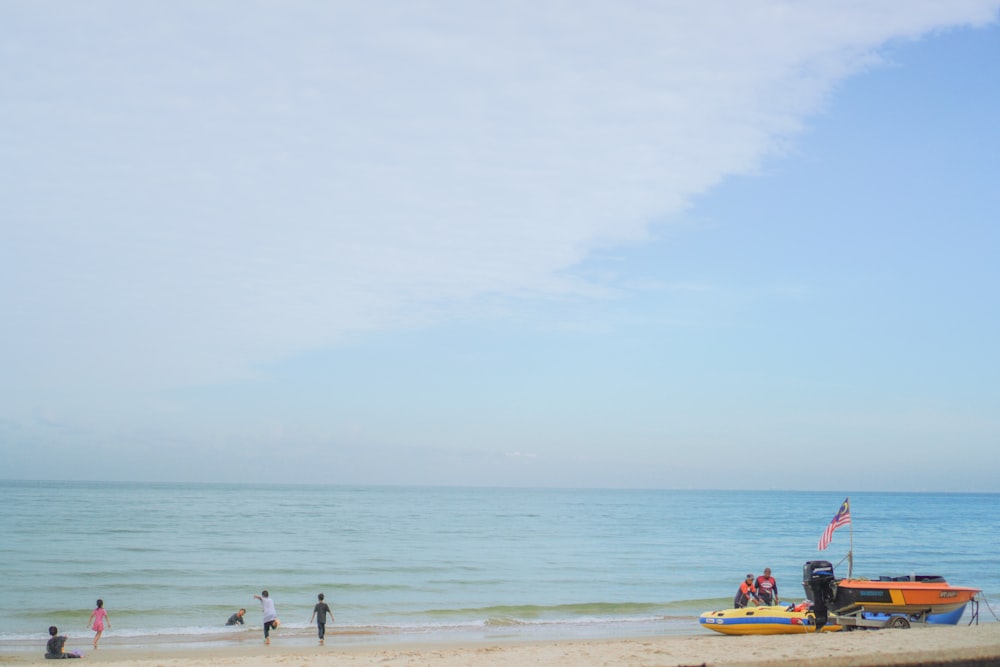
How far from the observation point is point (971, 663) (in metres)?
12.1

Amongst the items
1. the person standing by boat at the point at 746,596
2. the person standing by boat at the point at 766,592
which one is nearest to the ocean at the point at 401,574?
the person standing by boat at the point at 746,596

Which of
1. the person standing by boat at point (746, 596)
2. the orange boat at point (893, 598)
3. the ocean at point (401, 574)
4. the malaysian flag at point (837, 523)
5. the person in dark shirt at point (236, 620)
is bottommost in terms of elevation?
the ocean at point (401, 574)

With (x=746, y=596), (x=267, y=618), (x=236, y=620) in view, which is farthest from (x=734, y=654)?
(x=236, y=620)

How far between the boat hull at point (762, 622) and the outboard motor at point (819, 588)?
0.65 ft

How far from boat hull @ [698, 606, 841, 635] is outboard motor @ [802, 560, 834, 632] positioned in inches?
7.8

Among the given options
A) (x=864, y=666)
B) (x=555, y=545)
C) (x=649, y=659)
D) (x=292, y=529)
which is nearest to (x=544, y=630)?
(x=649, y=659)

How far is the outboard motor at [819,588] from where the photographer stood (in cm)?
2034

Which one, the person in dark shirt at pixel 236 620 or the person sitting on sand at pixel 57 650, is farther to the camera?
the person in dark shirt at pixel 236 620

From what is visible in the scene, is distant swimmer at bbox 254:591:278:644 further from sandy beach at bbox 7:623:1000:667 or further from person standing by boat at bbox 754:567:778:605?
person standing by boat at bbox 754:567:778:605

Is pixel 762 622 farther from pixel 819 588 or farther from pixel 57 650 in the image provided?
pixel 57 650

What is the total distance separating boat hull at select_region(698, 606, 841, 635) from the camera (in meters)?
20.3

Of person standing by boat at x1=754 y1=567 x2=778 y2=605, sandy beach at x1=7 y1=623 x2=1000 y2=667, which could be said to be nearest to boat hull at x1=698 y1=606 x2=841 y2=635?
person standing by boat at x1=754 y1=567 x2=778 y2=605

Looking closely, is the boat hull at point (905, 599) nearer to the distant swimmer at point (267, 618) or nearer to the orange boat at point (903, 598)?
the orange boat at point (903, 598)

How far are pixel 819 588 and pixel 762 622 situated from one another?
163 cm
